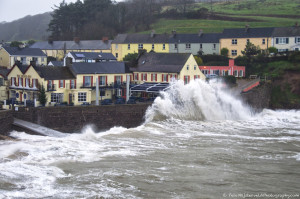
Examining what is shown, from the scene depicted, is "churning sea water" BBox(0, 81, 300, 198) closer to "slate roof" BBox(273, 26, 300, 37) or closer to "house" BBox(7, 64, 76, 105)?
"house" BBox(7, 64, 76, 105)

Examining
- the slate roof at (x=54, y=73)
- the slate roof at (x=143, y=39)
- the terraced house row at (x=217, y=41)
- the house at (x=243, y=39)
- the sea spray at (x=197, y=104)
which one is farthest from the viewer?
the slate roof at (x=143, y=39)

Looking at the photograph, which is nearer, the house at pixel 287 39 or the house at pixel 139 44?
the house at pixel 287 39

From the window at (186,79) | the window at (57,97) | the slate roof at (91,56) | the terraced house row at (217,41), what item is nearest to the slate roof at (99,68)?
the window at (57,97)

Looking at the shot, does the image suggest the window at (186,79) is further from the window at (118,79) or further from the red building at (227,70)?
Result: the red building at (227,70)

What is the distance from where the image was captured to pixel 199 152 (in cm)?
2703

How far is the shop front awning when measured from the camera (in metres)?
41.0

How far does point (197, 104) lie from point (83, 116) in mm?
12091

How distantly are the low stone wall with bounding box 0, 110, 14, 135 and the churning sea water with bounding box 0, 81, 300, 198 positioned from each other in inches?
35.4

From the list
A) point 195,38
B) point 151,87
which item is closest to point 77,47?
point 195,38

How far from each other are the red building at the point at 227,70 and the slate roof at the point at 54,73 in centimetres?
2279

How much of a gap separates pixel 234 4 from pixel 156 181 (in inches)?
4110

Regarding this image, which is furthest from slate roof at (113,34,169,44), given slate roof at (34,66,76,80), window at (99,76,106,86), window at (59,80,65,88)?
window at (59,80,65,88)

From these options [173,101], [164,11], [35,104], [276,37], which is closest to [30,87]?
[35,104]

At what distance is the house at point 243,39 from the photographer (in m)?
64.1
